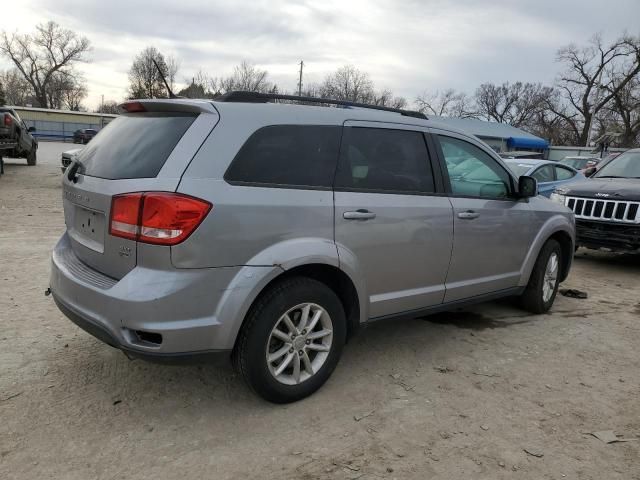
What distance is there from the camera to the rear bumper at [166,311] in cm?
258

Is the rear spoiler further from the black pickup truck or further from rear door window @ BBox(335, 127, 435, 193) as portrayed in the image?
the black pickup truck

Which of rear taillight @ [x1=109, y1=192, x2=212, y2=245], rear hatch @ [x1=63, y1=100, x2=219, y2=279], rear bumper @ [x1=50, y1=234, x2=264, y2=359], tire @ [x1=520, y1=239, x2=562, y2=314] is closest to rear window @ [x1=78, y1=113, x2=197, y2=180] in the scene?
rear hatch @ [x1=63, y1=100, x2=219, y2=279]

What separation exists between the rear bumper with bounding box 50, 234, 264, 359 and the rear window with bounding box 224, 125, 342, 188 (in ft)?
1.81

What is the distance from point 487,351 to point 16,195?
453 inches

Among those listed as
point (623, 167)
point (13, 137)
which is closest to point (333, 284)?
point (623, 167)

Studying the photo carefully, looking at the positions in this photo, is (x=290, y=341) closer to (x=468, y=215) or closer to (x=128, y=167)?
(x=128, y=167)

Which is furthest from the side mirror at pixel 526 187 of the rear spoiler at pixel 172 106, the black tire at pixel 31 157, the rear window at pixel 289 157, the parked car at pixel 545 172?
the black tire at pixel 31 157

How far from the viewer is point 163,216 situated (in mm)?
2564

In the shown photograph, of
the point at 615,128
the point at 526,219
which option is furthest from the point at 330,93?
the point at 526,219

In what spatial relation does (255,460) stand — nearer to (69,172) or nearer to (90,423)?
(90,423)

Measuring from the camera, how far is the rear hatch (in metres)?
2.68

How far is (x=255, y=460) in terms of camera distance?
2.58m

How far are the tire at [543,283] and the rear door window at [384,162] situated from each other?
1789 mm

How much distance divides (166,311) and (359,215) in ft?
4.30
